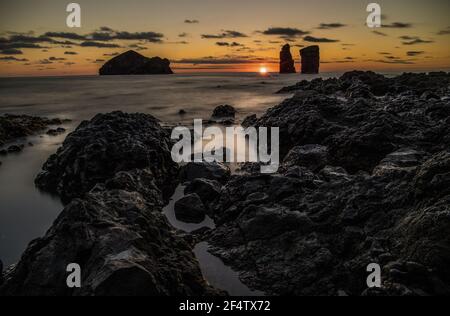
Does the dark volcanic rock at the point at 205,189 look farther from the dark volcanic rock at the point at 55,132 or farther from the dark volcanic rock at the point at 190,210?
the dark volcanic rock at the point at 55,132

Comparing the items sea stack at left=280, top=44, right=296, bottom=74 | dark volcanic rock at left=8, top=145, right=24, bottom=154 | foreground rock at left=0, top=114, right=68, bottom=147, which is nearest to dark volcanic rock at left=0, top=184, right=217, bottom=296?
dark volcanic rock at left=8, top=145, right=24, bottom=154

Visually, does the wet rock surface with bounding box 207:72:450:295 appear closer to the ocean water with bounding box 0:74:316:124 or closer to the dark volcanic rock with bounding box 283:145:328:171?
the dark volcanic rock with bounding box 283:145:328:171

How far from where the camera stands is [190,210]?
8.94m

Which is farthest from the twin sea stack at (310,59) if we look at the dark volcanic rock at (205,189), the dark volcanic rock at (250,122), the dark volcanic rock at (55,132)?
the dark volcanic rock at (205,189)

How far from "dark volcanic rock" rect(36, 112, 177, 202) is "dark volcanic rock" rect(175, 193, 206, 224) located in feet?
6.34

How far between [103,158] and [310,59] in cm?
17329

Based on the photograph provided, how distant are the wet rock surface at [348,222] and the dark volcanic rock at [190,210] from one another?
336mm

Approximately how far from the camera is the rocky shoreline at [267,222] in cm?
525

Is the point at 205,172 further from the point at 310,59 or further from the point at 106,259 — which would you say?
the point at 310,59

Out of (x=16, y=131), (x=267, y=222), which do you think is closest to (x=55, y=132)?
(x=16, y=131)

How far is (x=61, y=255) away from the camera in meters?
5.45
